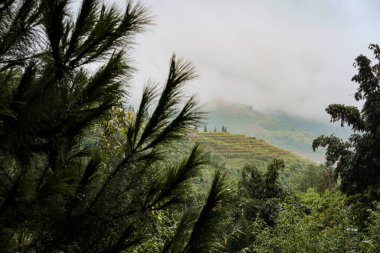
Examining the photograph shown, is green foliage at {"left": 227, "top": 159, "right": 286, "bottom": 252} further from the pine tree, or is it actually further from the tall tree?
the pine tree

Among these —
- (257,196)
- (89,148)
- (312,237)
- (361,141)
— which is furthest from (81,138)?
(257,196)

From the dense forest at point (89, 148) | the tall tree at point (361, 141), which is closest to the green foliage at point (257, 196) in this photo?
the tall tree at point (361, 141)

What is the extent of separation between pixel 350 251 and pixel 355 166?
4.83 meters

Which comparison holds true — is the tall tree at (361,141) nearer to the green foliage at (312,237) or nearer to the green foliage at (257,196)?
the green foliage at (312,237)

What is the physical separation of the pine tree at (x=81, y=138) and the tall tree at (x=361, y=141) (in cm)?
1396

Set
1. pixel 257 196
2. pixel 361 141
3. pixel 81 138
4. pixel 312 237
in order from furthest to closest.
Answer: pixel 257 196
pixel 361 141
pixel 312 237
pixel 81 138

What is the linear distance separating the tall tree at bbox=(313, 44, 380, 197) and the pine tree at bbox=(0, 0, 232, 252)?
14.0 metres

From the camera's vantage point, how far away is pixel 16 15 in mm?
2166

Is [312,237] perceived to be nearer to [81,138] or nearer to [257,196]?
[81,138]

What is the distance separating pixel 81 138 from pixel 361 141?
1508 centimetres

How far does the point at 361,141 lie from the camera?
605 inches

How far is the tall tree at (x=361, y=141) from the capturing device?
14984 mm

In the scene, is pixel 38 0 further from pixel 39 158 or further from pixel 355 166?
pixel 355 166

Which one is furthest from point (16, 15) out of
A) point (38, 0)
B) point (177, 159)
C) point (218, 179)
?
point (218, 179)
